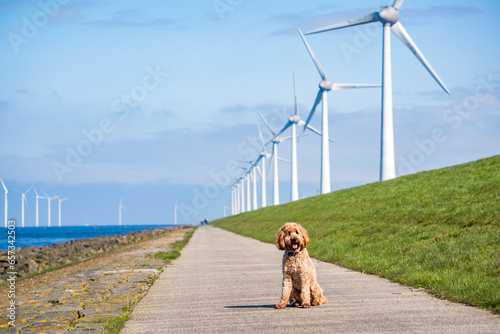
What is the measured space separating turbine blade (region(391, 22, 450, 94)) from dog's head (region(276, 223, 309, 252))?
4164 cm

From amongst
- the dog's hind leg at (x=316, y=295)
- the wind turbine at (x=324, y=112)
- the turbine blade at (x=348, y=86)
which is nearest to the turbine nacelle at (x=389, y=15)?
the wind turbine at (x=324, y=112)

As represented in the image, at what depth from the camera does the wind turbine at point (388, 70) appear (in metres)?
48.6

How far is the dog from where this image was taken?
10242mm

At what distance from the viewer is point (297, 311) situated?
34.5 ft

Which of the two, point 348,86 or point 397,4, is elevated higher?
point 397,4

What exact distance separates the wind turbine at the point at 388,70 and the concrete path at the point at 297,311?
3353 cm

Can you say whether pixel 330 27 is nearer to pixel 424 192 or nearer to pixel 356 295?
pixel 424 192

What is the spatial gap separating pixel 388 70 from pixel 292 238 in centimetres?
4089

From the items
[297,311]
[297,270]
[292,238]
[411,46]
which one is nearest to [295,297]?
[297,311]

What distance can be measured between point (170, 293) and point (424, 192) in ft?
71.5

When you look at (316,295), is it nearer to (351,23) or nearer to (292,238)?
(292,238)

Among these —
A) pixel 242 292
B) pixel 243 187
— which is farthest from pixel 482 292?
pixel 243 187

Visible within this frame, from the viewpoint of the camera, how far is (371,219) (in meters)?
31.2

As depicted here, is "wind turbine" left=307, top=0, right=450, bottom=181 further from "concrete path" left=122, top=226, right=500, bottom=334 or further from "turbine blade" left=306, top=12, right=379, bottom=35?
"concrete path" left=122, top=226, right=500, bottom=334
